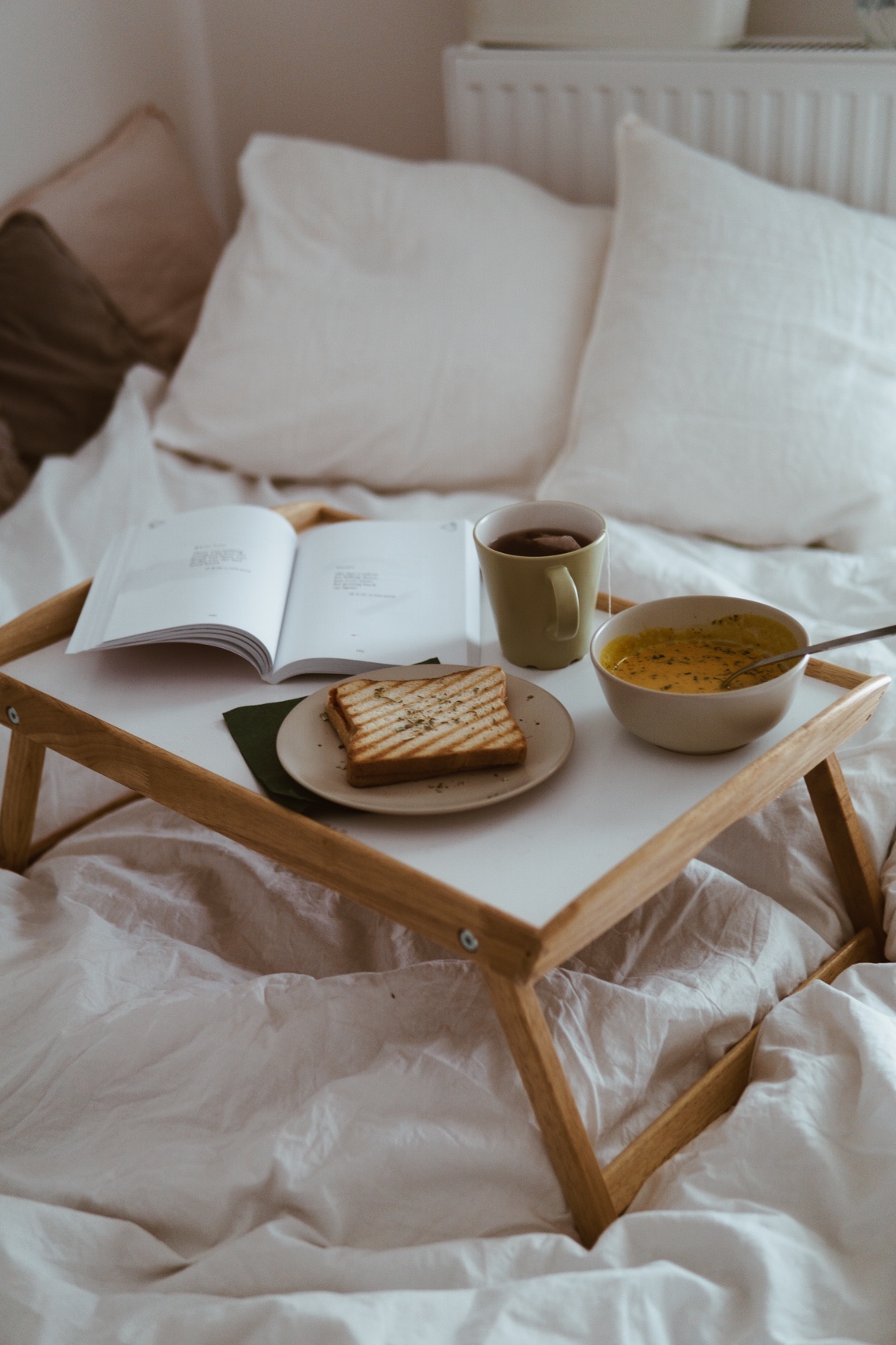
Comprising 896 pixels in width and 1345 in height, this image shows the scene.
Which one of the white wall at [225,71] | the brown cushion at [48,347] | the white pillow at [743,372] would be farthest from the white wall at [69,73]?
the white pillow at [743,372]

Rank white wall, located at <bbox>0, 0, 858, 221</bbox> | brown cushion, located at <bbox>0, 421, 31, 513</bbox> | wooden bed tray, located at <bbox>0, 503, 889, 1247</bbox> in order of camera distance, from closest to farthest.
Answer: wooden bed tray, located at <bbox>0, 503, 889, 1247</bbox> → brown cushion, located at <bbox>0, 421, 31, 513</bbox> → white wall, located at <bbox>0, 0, 858, 221</bbox>

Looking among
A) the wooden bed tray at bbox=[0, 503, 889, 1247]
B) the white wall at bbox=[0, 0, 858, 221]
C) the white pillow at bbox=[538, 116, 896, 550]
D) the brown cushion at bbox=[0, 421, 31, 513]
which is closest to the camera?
the wooden bed tray at bbox=[0, 503, 889, 1247]

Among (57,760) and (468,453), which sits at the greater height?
(468,453)

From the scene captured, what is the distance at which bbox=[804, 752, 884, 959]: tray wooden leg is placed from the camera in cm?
89

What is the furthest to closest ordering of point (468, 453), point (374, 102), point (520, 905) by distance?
point (374, 102)
point (468, 453)
point (520, 905)

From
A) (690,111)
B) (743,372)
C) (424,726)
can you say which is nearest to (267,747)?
(424,726)

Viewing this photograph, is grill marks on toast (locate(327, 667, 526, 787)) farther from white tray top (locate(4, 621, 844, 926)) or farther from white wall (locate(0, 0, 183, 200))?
white wall (locate(0, 0, 183, 200))

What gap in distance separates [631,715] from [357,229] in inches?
43.1

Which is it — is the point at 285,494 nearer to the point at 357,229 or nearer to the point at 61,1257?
the point at 357,229

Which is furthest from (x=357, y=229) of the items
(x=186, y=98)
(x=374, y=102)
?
(x=186, y=98)

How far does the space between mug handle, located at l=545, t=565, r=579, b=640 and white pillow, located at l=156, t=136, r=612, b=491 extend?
2.34 ft

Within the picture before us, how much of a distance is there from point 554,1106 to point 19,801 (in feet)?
2.02

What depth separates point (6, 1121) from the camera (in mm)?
814

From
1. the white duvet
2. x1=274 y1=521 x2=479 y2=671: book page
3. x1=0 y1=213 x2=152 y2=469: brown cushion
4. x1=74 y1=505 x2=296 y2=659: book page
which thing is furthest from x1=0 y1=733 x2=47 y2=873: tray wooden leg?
x1=0 y1=213 x2=152 y2=469: brown cushion
